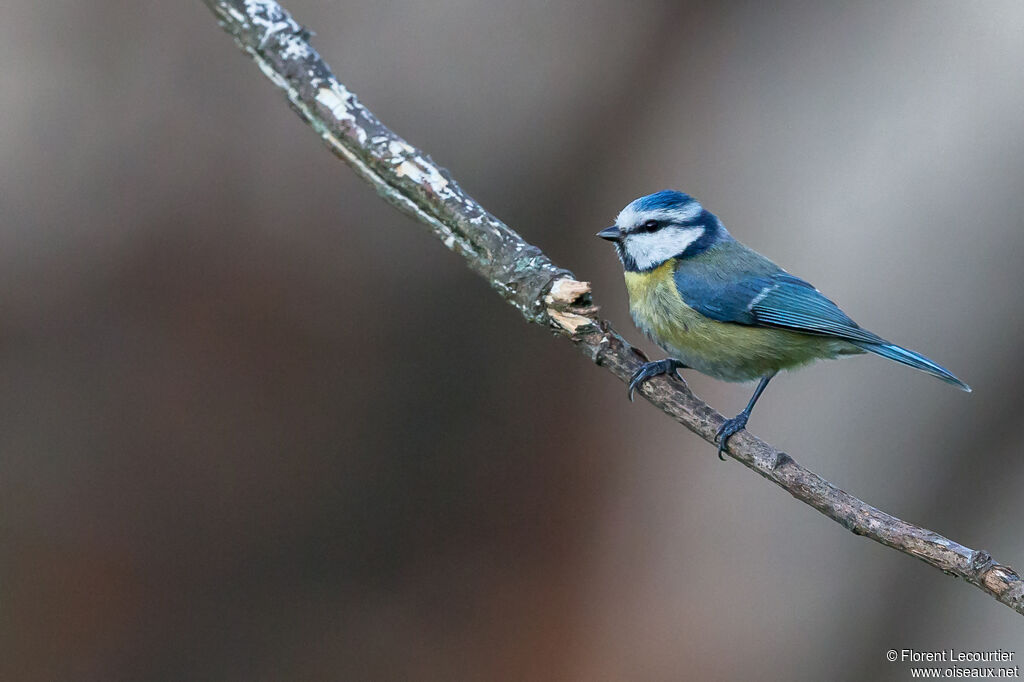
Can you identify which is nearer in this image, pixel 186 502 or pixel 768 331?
pixel 768 331

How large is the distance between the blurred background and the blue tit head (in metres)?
0.98

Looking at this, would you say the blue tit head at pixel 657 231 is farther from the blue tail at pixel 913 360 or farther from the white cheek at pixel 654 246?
the blue tail at pixel 913 360

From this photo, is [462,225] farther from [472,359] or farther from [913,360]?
[472,359]

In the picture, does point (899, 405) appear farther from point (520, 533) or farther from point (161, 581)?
point (161, 581)

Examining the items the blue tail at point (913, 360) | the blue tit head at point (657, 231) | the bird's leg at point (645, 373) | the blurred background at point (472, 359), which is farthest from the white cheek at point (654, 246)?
the blurred background at point (472, 359)

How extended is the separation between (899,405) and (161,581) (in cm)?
265

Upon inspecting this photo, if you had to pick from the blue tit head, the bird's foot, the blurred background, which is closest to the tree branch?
the bird's foot

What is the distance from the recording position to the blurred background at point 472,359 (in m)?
2.90

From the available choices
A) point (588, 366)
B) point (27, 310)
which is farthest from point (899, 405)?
point (27, 310)

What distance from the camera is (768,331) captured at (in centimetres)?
215

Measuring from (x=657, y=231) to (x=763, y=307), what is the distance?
0.32 meters

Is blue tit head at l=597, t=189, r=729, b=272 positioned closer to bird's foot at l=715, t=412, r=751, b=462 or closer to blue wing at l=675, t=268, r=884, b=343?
blue wing at l=675, t=268, r=884, b=343

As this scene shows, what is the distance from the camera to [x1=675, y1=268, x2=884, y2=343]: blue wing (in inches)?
82.9

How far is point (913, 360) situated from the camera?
6.40ft
